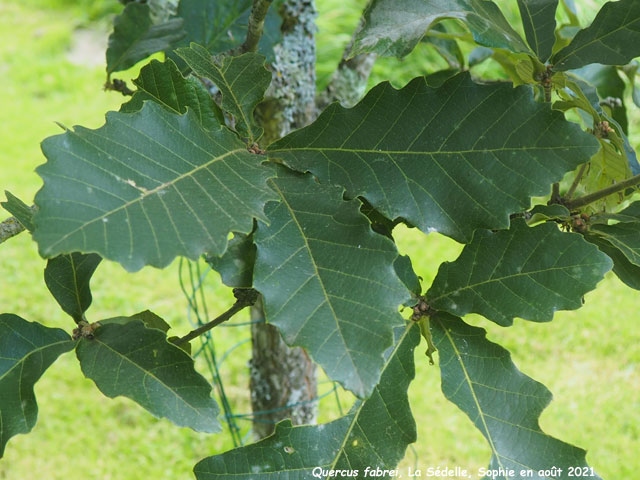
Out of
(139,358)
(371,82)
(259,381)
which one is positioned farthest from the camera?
(371,82)

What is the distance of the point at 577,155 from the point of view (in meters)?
0.60

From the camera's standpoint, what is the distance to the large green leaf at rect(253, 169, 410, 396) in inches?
20.5

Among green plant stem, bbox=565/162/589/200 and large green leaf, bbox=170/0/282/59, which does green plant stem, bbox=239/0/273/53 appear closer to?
large green leaf, bbox=170/0/282/59

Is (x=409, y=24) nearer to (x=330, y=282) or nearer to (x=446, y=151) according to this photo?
(x=446, y=151)

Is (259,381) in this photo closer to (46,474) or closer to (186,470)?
(186,470)

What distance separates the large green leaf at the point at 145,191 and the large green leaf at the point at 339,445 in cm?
25

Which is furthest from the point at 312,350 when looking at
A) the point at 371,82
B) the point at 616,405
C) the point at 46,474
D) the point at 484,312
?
the point at 371,82

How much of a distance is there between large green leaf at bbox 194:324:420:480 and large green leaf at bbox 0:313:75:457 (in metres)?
0.18

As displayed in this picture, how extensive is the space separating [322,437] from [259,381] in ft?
2.56

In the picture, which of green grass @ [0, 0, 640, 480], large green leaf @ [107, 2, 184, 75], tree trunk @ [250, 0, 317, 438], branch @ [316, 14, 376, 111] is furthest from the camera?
green grass @ [0, 0, 640, 480]

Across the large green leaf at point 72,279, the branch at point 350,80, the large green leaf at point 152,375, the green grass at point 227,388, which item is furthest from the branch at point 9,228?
the green grass at point 227,388

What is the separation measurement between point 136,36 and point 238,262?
0.55 m

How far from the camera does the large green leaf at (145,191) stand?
1.55ft

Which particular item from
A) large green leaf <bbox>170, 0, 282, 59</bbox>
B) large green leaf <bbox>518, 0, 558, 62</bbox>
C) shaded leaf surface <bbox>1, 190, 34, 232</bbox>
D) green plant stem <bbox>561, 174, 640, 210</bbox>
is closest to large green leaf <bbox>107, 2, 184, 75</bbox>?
large green leaf <bbox>170, 0, 282, 59</bbox>
